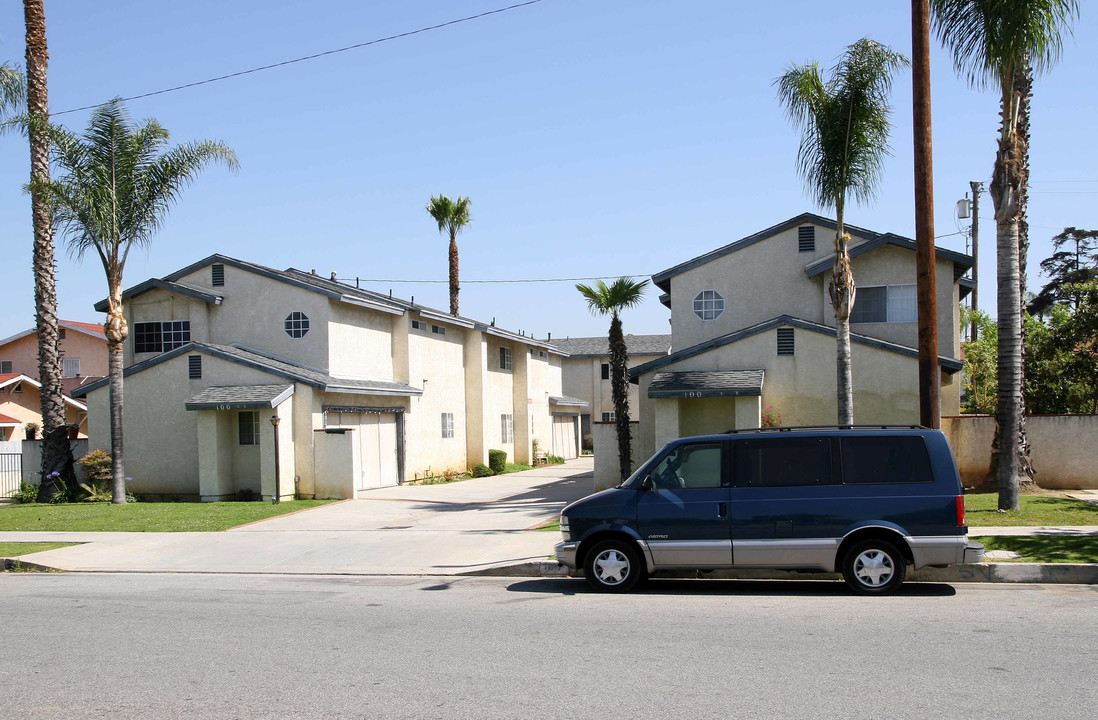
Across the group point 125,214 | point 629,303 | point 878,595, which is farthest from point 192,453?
point 878,595

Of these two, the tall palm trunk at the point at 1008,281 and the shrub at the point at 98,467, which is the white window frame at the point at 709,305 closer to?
the tall palm trunk at the point at 1008,281

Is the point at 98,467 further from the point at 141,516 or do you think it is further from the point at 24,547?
the point at 24,547

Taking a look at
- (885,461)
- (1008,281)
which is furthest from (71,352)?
(885,461)

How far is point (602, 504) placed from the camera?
1065 centimetres

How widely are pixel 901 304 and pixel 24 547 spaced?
1984cm

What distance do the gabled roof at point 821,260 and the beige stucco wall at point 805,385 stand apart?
2984 mm

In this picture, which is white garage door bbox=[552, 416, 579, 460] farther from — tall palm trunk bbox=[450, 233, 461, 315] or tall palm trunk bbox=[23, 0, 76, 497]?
tall palm trunk bbox=[23, 0, 76, 497]

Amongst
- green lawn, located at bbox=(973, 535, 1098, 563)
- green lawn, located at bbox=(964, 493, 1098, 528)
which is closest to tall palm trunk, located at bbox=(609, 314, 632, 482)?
green lawn, located at bbox=(964, 493, 1098, 528)

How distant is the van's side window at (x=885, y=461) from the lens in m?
10.1

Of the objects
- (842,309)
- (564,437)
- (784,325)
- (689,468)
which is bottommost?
(564,437)

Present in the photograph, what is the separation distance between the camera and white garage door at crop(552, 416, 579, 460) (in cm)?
4325

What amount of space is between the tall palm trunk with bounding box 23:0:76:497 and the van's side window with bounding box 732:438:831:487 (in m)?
20.1

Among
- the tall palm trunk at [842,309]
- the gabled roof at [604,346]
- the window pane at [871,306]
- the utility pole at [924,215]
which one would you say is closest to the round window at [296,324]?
the tall palm trunk at [842,309]

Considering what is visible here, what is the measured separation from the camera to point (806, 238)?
24359 millimetres
